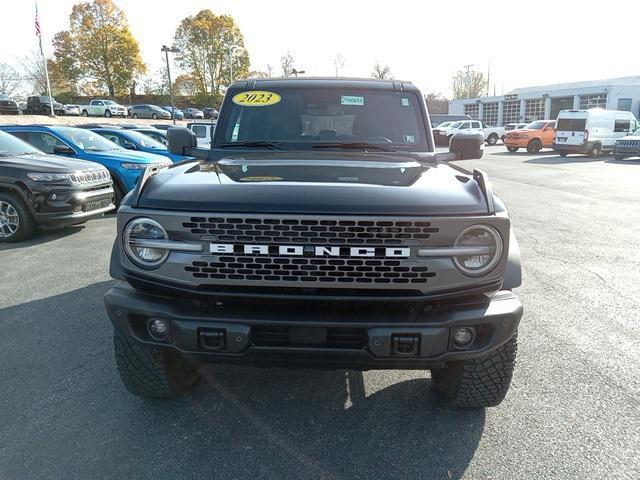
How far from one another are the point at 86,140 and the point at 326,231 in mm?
8967

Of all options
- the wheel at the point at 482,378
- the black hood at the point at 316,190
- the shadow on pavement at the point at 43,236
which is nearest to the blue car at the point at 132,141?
the shadow on pavement at the point at 43,236

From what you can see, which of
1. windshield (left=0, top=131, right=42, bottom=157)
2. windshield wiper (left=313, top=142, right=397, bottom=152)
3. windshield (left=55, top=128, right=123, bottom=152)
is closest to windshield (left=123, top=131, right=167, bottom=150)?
windshield (left=55, top=128, right=123, bottom=152)

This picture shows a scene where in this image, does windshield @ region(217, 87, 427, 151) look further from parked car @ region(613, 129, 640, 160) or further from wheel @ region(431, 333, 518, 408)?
parked car @ region(613, 129, 640, 160)

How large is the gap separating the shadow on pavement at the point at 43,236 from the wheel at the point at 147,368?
525 cm

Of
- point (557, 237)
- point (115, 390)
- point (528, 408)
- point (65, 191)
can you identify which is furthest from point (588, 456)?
point (65, 191)

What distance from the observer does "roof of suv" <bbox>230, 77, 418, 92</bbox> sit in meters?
3.76

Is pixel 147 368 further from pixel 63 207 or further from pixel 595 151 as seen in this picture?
pixel 595 151

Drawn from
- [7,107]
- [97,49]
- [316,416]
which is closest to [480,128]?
[316,416]

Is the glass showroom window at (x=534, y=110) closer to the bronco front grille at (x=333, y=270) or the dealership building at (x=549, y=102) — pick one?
the dealership building at (x=549, y=102)

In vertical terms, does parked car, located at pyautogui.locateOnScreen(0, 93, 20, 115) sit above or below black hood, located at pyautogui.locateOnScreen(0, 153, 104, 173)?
above

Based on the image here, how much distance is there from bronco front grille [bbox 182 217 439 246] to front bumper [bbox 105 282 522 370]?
1.00 feet

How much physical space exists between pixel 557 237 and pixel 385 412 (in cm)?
570

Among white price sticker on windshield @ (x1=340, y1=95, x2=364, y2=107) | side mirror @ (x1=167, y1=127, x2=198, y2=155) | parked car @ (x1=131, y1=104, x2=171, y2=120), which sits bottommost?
side mirror @ (x1=167, y1=127, x2=198, y2=155)

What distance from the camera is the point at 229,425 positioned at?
2695 mm
